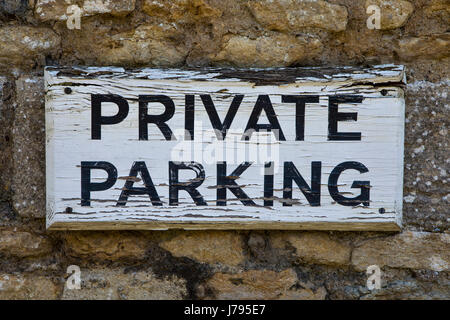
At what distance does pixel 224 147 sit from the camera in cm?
120

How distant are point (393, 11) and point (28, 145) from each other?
3.82 feet

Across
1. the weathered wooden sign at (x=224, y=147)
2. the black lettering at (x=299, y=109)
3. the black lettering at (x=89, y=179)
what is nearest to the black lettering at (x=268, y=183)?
the weathered wooden sign at (x=224, y=147)

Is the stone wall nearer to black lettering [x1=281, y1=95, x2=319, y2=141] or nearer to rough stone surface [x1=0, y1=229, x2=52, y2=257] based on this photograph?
rough stone surface [x1=0, y1=229, x2=52, y2=257]

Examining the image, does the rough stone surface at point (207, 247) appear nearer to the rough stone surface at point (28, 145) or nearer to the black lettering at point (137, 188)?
the black lettering at point (137, 188)

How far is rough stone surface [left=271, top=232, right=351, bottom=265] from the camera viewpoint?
1254 millimetres

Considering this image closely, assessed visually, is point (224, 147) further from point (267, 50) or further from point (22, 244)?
point (22, 244)

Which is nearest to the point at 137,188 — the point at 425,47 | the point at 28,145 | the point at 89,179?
the point at 89,179

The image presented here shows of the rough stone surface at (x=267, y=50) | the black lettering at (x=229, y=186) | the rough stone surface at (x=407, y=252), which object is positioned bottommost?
the rough stone surface at (x=407, y=252)

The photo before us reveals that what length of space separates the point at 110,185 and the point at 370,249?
31.5 inches

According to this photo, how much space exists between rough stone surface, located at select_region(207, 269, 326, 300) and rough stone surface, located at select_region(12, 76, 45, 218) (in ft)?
2.01

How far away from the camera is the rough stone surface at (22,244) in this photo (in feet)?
4.11

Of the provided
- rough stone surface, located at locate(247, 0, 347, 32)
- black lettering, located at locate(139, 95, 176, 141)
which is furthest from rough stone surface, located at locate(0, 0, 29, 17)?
rough stone surface, located at locate(247, 0, 347, 32)

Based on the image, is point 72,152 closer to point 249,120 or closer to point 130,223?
point 130,223

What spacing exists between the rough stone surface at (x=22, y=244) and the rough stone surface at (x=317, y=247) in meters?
0.74
